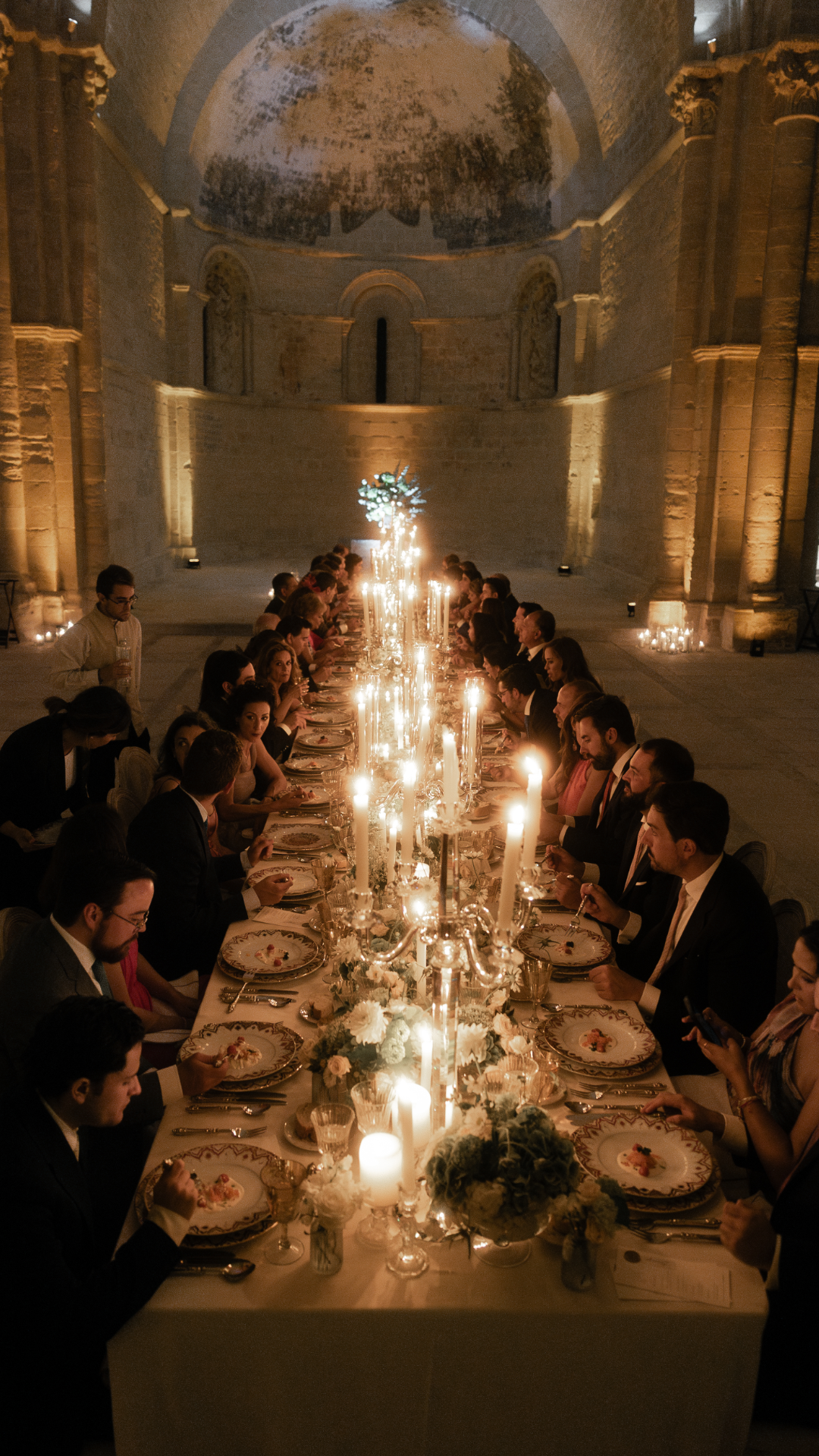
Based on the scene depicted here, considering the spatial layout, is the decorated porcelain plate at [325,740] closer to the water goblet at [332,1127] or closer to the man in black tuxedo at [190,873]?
the man in black tuxedo at [190,873]

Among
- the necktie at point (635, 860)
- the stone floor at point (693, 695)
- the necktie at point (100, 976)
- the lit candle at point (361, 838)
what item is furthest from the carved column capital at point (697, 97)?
the necktie at point (100, 976)

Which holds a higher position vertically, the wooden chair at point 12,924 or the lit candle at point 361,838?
A: the lit candle at point 361,838

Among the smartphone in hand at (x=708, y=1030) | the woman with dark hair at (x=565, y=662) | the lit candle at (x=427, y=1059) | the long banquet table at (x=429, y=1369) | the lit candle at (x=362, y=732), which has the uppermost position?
the lit candle at (x=362, y=732)

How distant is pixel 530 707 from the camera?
6535 millimetres

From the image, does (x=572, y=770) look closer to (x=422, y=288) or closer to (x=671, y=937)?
(x=671, y=937)

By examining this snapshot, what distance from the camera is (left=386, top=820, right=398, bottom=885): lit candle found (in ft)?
10.2

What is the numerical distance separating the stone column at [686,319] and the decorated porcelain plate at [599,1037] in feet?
36.8

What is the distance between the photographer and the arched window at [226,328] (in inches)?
855

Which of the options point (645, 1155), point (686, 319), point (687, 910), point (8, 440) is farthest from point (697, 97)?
point (645, 1155)

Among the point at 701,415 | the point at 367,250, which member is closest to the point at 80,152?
the point at 701,415

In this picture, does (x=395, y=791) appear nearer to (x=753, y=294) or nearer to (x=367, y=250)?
(x=753, y=294)

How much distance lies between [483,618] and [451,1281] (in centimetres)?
690

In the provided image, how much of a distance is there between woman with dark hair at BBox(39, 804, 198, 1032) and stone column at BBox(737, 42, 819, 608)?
10704mm

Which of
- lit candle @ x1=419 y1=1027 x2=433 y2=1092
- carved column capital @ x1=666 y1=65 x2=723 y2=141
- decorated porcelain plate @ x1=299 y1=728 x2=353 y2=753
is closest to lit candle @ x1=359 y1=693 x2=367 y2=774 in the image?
lit candle @ x1=419 y1=1027 x2=433 y2=1092
